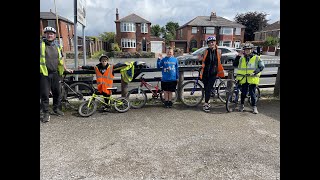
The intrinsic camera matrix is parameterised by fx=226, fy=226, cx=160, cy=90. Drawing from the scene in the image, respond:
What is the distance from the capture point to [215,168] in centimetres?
321

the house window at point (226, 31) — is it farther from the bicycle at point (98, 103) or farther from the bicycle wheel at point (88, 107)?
the bicycle wheel at point (88, 107)

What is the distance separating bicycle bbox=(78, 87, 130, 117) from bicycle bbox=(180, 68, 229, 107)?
1.71 m

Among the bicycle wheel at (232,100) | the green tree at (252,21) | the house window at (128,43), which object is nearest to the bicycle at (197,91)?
the bicycle wheel at (232,100)

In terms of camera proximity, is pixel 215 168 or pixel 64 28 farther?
pixel 64 28

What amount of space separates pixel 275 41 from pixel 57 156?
157ft

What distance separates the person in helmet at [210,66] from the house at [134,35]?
40665mm

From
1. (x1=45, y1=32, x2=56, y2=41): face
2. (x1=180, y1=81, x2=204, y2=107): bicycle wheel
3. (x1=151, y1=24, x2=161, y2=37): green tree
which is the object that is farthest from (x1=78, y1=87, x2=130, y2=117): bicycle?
(x1=151, y1=24, x2=161, y2=37): green tree

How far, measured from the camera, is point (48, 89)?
4.94 meters

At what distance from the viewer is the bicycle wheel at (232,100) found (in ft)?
19.3
